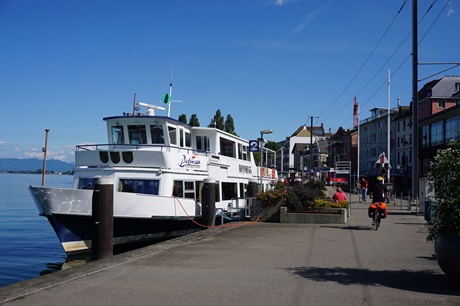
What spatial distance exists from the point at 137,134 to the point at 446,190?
1308cm

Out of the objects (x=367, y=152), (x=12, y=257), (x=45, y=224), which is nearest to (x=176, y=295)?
(x=12, y=257)

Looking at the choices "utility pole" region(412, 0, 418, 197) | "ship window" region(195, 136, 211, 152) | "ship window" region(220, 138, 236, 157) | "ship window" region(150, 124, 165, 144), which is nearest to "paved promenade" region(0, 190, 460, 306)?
"ship window" region(150, 124, 165, 144)

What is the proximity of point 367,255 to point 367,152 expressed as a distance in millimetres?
87951

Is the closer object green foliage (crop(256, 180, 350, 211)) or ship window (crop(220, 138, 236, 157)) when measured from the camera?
green foliage (crop(256, 180, 350, 211))

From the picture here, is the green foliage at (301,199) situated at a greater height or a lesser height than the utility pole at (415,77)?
lesser

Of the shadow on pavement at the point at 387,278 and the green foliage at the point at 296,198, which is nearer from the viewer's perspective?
the shadow on pavement at the point at 387,278

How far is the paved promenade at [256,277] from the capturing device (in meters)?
6.45

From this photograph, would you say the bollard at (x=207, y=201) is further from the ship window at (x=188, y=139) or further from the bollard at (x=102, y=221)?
the bollard at (x=102, y=221)

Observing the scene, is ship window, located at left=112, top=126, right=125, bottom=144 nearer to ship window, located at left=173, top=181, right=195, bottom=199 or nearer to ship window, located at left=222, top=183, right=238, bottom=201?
ship window, located at left=173, top=181, right=195, bottom=199

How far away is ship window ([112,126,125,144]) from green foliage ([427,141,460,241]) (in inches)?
519

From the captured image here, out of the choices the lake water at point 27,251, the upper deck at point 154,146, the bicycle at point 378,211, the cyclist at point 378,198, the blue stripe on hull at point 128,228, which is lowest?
the lake water at point 27,251

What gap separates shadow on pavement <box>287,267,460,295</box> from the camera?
7.07 meters

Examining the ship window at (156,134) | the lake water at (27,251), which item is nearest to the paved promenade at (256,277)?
the lake water at (27,251)

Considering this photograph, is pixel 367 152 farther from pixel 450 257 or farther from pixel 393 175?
pixel 450 257
